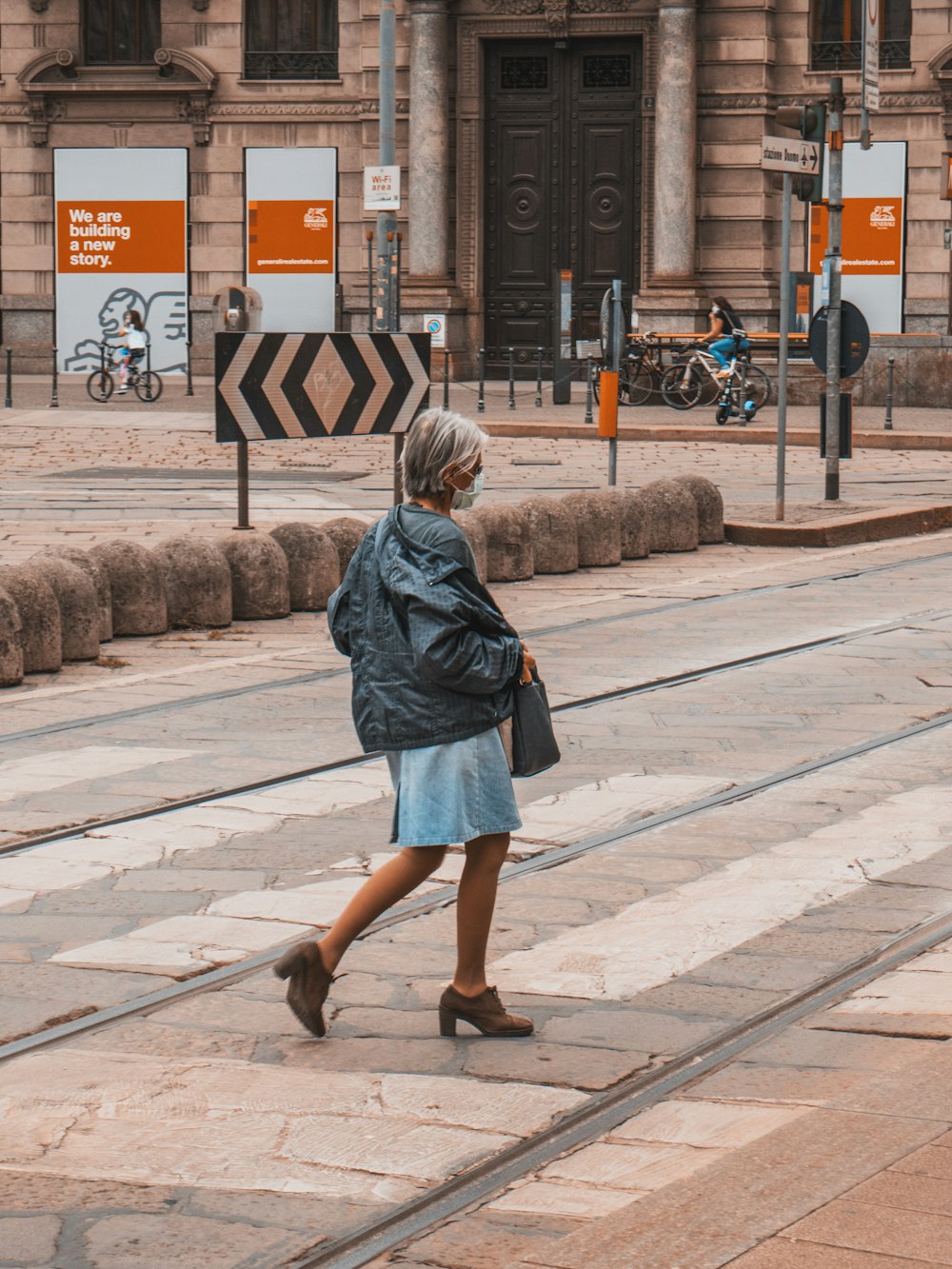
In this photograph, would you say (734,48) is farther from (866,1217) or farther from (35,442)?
(866,1217)

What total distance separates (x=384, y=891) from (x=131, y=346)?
27.7 m

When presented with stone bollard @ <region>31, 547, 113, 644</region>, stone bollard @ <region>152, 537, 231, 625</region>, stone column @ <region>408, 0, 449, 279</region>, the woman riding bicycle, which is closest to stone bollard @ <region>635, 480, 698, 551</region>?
stone bollard @ <region>152, 537, 231, 625</region>

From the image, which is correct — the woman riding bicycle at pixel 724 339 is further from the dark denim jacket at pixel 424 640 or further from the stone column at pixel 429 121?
the dark denim jacket at pixel 424 640

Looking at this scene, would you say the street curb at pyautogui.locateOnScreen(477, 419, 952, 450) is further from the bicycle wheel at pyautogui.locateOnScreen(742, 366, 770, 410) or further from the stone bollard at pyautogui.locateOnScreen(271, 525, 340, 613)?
the stone bollard at pyautogui.locateOnScreen(271, 525, 340, 613)

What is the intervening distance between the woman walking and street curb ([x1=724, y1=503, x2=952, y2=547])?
10571 mm

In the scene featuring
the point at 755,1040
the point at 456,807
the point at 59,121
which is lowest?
the point at 755,1040

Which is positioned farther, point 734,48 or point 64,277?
point 64,277

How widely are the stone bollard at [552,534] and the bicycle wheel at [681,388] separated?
48.0 feet

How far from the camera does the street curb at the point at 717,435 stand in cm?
→ 2375

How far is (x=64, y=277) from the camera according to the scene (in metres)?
35.7

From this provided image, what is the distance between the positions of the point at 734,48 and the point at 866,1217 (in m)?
30.6

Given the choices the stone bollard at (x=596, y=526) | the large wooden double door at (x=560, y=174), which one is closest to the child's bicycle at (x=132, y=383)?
the large wooden double door at (x=560, y=174)

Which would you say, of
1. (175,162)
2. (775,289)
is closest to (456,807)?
(775,289)

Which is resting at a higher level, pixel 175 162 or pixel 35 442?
pixel 175 162
